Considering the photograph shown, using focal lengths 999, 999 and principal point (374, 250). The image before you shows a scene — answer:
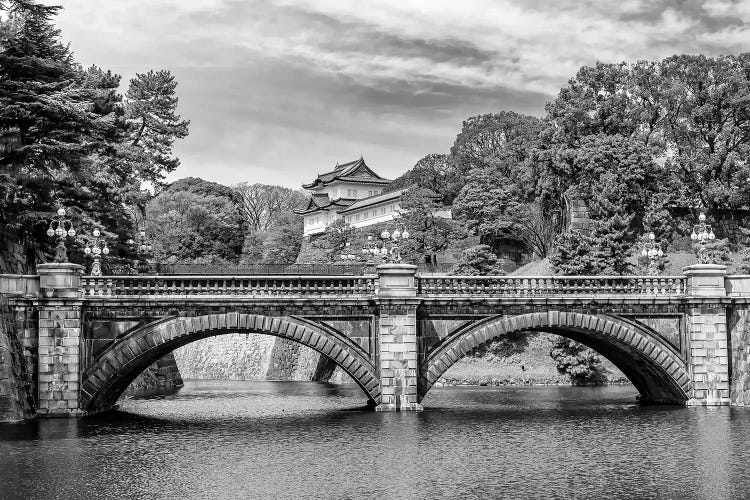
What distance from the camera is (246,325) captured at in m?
46.4

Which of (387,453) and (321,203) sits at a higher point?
(321,203)

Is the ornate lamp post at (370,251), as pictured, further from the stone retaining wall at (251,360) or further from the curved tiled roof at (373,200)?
the curved tiled roof at (373,200)

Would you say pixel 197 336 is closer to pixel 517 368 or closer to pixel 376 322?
pixel 376 322

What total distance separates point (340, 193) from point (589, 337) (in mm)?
89855

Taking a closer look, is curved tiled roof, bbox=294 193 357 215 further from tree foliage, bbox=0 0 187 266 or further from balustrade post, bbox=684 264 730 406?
balustrade post, bbox=684 264 730 406

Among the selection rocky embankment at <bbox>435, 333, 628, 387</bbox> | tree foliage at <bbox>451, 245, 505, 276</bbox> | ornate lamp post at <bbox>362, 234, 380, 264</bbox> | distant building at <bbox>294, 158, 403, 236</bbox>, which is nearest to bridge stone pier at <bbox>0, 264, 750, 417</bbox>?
ornate lamp post at <bbox>362, 234, 380, 264</bbox>

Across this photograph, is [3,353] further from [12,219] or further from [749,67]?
[749,67]

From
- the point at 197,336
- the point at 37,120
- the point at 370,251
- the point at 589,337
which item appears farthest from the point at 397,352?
the point at 370,251

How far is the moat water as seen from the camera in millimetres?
31109

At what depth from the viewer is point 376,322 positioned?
155 feet

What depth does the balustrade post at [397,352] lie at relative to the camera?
153 feet

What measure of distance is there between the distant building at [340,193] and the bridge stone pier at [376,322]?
79.7 m

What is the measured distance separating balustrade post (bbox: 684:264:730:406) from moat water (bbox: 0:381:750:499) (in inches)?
54.4

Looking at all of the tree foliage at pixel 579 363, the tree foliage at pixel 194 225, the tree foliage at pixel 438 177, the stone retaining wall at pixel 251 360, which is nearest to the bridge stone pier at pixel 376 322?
the tree foliage at pixel 579 363
